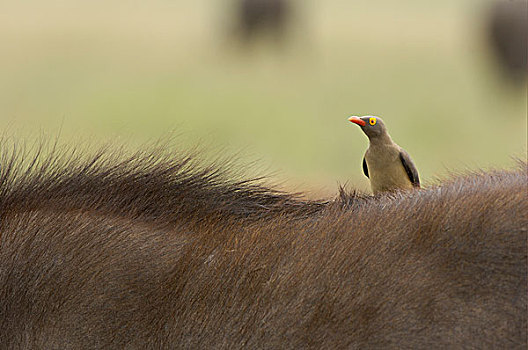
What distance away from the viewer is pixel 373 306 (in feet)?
2.15

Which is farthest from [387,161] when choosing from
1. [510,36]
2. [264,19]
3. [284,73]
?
[264,19]

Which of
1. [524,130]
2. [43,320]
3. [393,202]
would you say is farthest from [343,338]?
[524,130]

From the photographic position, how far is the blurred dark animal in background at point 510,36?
4504 millimetres

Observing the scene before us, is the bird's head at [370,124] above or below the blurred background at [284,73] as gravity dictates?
above

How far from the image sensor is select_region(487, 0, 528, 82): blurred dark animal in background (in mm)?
4504

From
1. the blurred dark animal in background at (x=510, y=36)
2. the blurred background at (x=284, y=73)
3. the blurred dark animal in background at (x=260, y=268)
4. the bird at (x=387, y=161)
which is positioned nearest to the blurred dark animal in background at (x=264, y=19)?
the blurred background at (x=284, y=73)

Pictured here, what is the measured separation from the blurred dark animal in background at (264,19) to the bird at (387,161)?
15.7ft

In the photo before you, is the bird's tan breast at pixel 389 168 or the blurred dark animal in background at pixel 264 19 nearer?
the bird's tan breast at pixel 389 168

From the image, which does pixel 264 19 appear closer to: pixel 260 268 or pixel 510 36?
pixel 510 36

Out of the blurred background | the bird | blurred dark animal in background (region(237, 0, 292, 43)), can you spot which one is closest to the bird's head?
the bird

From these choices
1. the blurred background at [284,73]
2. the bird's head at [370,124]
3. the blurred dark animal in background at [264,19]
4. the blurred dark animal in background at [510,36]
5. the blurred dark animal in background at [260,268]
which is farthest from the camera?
the blurred dark animal in background at [264,19]

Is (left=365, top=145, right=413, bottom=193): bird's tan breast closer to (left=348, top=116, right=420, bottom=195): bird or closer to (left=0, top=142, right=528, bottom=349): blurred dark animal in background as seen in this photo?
(left=348, top=116, right=420, bottom=195): bird

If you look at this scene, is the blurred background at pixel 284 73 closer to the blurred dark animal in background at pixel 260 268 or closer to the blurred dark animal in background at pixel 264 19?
the blurred dark animal in background at pixel 264 19

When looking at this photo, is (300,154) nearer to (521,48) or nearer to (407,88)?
(407,88)
